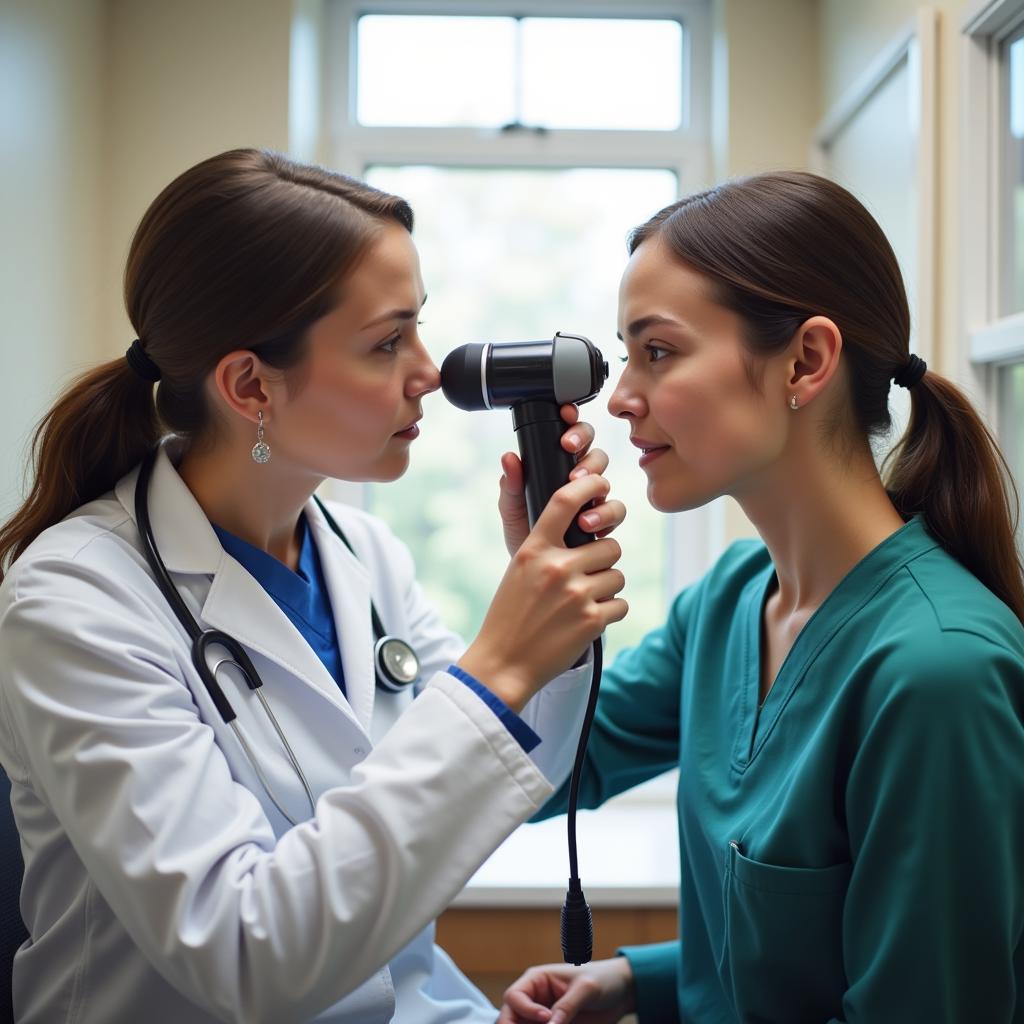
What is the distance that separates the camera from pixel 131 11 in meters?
2.29

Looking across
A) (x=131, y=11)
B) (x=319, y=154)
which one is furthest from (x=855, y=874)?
(x=131, y=11)

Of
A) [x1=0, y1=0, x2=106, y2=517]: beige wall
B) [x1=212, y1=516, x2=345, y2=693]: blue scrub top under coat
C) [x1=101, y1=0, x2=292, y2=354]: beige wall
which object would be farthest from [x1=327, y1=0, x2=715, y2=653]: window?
[x1=212, y1=516, x2=345, y2=693]: blue scrub top under coat

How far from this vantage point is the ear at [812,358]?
3.55 ft

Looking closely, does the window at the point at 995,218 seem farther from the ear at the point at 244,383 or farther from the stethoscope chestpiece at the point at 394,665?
the ear at the point at 244,383

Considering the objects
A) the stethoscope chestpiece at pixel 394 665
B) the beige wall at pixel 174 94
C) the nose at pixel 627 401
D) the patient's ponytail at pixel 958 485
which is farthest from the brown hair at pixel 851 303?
the beige wall at pixel 174 94

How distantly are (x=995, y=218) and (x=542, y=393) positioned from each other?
2.96ft

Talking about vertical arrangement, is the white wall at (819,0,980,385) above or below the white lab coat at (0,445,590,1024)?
above

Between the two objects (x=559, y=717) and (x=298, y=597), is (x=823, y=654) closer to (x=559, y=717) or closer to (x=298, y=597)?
(x=559, y=717)

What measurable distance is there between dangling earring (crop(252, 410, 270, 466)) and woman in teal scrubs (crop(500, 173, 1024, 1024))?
0.43 metres

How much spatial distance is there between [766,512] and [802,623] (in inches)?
5.4

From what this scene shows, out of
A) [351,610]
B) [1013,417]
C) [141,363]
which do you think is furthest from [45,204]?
[1013,417]

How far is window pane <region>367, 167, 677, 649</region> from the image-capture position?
2.53 metres

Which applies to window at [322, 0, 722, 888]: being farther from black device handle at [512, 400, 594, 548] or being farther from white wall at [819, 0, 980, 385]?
black device handle at [512, 400, 594, 548]

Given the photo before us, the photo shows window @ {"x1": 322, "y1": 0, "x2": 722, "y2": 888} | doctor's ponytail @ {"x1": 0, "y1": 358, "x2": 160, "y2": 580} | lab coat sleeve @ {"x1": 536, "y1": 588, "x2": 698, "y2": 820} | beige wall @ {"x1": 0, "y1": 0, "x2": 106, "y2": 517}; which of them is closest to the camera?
doctor's ponytail @ {"x1": 0, "y1": 358, "x2": 160, "y2": 580}
